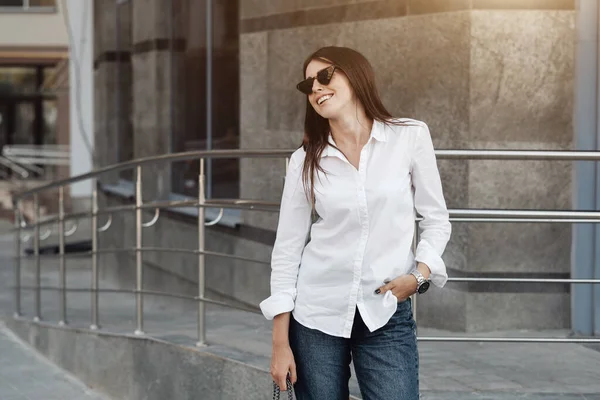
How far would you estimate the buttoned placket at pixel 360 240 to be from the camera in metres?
3.11

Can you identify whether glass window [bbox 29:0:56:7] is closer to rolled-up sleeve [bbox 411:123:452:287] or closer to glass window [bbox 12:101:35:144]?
glass window [bbox 12:101:35:144]

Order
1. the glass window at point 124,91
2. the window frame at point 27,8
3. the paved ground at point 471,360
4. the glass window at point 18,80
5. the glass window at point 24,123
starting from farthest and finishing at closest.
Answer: the glass window at point 24,123
the glass window at point 18,80
the window frame at point 27,8
the glass window at point 124,91
the paved ground at point 471,360

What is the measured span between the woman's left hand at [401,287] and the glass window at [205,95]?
20.3ft

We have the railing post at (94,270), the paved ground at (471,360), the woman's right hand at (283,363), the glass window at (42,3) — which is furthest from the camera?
the glass window at (42,3)

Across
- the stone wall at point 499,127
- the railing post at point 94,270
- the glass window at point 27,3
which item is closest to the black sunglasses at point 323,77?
the stone wall at point 499,127

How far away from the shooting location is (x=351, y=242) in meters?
3.14

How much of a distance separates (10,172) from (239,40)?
92.5ft

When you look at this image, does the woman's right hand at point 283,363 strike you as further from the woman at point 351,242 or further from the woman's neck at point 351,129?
the woman's neck at point 351,129

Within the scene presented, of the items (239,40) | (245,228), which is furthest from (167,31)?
(245,228)

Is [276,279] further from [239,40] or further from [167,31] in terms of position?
[167,31]

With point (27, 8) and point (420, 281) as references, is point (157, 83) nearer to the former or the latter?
point (420, 281)

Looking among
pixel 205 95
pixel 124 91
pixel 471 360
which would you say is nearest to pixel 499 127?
pixel 471 360

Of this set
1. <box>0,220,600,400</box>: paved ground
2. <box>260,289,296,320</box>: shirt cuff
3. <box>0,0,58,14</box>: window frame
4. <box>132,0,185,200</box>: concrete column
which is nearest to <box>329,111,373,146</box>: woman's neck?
<box>260,289,296,320</box>: shirt cuff

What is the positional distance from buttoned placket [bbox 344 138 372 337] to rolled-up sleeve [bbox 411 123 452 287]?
0.56 ft
